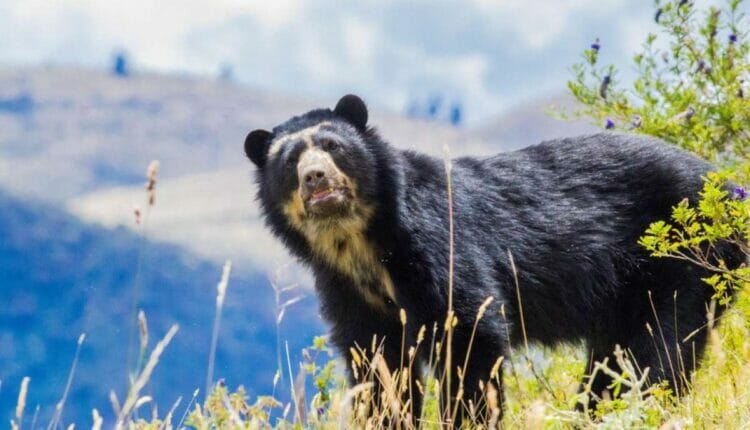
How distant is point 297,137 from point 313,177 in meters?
0.38

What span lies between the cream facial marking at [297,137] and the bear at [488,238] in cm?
1

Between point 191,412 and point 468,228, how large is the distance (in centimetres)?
155

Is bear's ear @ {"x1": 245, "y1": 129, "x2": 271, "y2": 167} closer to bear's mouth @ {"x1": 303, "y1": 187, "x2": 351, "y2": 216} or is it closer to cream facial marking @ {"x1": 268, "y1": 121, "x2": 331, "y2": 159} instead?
cream facial marking @ {"x1": 268, "y1": 121, "x2": 331, "y2": 159}

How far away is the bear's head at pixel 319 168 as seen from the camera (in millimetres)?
4391

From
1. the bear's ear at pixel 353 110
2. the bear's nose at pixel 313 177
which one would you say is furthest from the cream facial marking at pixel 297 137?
the bear's nose at pixel 313 177

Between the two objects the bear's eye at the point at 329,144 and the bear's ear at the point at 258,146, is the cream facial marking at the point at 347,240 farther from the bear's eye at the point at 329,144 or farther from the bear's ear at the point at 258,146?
the bear's ear at the point at 258,146

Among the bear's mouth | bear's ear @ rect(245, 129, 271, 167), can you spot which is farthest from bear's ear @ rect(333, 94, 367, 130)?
the bear's mouth

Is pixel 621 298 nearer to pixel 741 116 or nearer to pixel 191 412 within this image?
pixel 741 116

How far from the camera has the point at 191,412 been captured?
3756 mm

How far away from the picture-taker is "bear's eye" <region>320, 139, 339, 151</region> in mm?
4547

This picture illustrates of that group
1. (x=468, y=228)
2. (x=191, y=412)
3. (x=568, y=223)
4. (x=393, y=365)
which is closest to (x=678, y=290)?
(x=568, y=223)

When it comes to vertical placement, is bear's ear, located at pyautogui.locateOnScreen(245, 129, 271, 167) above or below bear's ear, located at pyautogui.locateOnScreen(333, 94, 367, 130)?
below

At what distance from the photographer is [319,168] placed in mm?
4367

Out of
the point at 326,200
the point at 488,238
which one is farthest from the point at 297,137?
the point at 488,238
